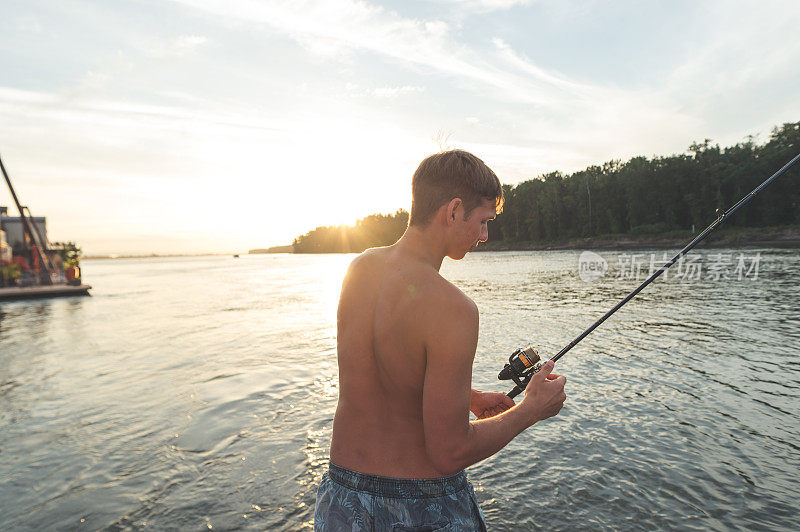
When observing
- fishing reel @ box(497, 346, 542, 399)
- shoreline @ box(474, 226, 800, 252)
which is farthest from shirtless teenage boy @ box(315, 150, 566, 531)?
shoreline @ box(474, 226, 800, 252)

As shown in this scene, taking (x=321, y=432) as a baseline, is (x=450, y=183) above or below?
above

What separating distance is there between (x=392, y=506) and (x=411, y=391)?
519mm

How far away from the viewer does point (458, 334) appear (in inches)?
68.9

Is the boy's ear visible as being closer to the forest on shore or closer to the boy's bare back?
the boy's bare back

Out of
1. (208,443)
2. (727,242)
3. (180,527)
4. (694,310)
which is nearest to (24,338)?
(208,443)

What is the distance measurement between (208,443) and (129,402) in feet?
10.1

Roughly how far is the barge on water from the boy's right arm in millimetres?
38301

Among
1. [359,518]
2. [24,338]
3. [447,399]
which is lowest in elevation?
[24,338]

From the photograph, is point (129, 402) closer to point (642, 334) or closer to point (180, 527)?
point (180, 527)

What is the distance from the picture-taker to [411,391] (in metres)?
1.96

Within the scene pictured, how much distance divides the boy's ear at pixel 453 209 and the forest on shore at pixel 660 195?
10459 centimetres

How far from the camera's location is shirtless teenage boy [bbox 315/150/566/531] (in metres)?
1.84

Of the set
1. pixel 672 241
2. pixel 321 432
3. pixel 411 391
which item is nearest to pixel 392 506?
pixel 411 391

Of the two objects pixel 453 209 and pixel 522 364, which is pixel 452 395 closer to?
pixel 453 209
